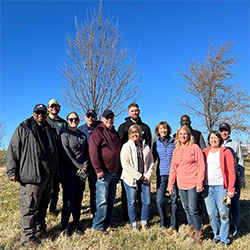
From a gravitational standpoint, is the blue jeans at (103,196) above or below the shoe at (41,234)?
above

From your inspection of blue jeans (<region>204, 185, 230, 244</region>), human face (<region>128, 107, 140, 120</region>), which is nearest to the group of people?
blue jeans (<region>204, 185, 230, 244</region>)

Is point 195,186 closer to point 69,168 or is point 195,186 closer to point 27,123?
point 69,168

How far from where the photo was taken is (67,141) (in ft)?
15.2

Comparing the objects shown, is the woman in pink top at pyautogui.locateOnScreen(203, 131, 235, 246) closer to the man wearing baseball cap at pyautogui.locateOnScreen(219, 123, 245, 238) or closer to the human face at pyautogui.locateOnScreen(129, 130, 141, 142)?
the man wearing baseball cap at pyautogui.locateOnScreen(219, 123, 245, 238)

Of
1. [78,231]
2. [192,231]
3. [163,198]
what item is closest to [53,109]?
[78,231]

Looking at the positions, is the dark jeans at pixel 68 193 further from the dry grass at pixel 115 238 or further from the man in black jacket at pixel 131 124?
the man in black jacket at pixel 131 124

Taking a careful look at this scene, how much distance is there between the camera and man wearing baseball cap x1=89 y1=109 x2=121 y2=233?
4.68 m

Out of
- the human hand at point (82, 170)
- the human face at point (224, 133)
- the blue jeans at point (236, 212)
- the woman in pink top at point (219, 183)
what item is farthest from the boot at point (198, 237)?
the human hand at point (82, 170)

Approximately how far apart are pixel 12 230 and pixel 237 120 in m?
13.7

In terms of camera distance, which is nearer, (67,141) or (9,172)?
(9,172)

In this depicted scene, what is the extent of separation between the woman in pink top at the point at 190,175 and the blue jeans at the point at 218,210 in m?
0.32

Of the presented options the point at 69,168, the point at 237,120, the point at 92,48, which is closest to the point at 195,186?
the point at 69,168

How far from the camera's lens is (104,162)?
477 cm

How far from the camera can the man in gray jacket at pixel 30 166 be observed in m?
4.05
